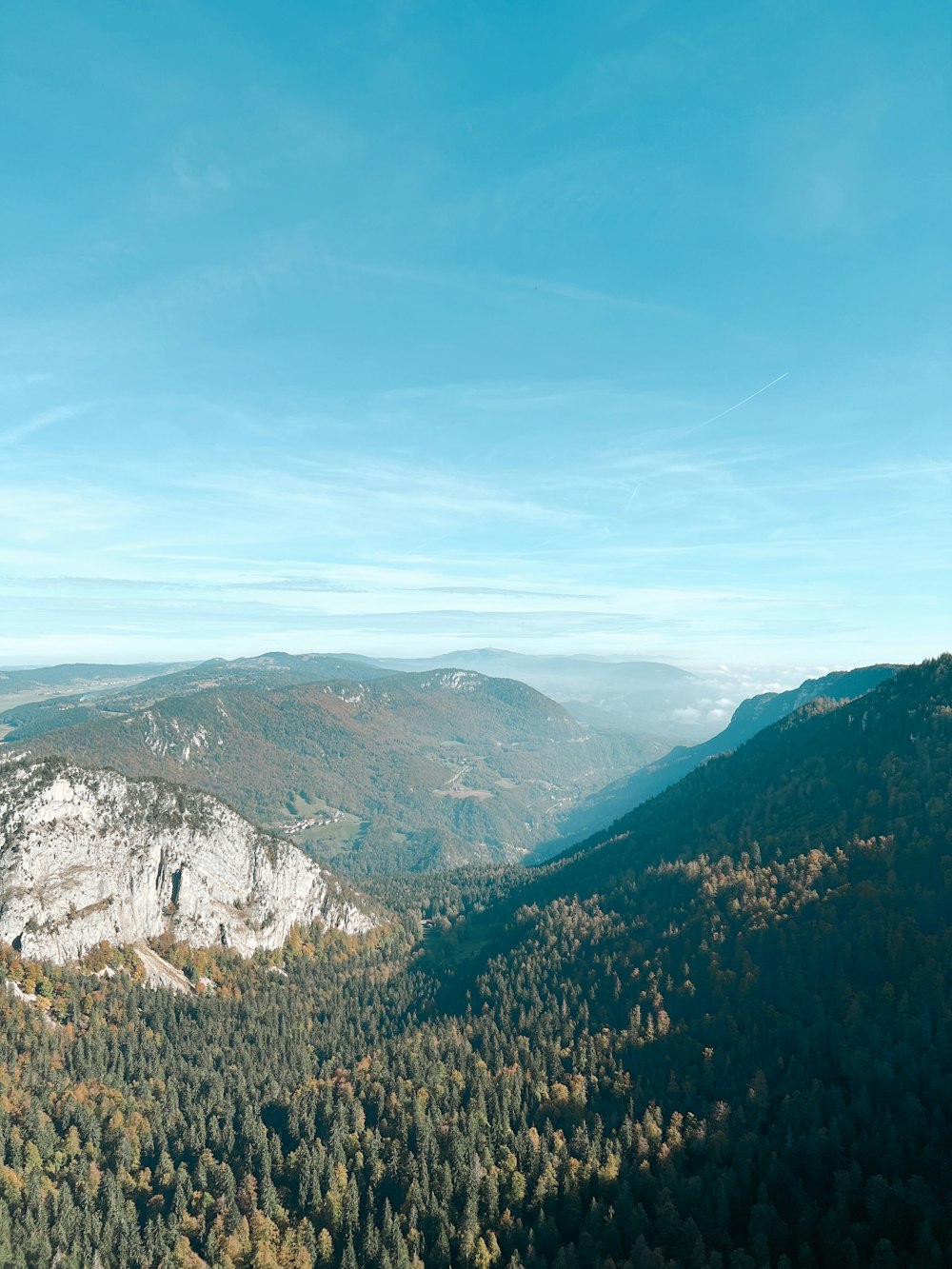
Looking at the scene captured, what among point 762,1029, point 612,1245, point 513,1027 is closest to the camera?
point 612,1245

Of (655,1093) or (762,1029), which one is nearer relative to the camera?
(655,1093)

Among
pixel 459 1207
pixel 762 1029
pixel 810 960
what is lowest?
pixel 459 1207

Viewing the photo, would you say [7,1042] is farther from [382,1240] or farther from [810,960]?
[810,960]

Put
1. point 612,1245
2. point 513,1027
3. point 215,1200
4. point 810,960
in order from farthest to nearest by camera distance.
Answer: point 513,1027
point 810,960
point 215,1200
point 612,1245

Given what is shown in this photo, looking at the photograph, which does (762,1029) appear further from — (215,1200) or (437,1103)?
(215,1200)

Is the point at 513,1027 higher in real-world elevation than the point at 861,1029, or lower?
lower

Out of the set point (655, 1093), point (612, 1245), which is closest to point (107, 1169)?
point (612, 1245)
